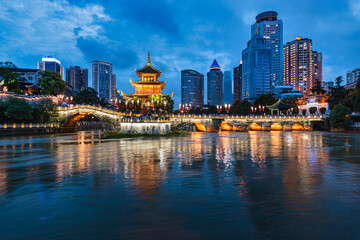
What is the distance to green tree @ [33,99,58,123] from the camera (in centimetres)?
4259

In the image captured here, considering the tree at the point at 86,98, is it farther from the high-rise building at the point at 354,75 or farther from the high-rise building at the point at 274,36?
the high-rise building at the point at 274,36

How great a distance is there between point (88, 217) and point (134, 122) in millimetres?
33120

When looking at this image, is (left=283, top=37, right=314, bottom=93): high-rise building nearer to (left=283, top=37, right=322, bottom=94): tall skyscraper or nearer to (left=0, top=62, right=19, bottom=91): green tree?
(left=283, top=37, right=322, bottom=94): tall skyscraper

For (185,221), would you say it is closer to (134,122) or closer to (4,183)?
(4,183)

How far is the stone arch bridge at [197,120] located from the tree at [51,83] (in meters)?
9.15

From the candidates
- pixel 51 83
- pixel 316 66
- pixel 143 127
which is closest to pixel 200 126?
pixel 143 127

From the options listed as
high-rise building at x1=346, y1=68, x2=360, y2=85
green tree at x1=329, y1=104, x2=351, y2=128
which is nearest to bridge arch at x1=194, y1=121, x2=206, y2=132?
green tree at x1=329, y1=104, x2=351, y2=128

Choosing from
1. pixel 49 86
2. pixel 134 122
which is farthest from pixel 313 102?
pixel 49 86

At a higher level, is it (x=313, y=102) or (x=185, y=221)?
(x=313, y=102)

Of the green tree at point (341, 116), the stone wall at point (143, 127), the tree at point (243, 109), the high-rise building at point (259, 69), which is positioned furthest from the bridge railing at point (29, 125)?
the high-rise building at point (259, 69)

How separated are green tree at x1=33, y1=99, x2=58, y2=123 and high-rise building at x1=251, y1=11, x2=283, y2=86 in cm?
15770

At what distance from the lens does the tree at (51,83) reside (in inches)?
2055

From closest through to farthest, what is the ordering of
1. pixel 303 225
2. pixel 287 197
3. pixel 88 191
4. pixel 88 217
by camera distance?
pixel 303 225
pixel 88 217
pixel 287 197
pixel 88 191

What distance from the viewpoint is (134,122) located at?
3831cm
